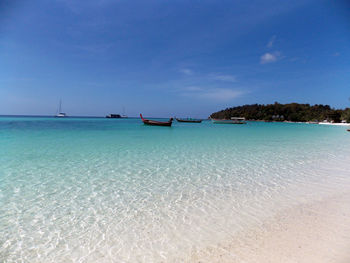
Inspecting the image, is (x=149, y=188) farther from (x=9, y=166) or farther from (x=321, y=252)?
(x=9, y=166)

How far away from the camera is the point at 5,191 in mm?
4488

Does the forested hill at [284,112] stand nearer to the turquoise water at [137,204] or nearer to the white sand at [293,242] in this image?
the turquoise water at [137,204]

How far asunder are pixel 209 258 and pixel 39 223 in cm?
285

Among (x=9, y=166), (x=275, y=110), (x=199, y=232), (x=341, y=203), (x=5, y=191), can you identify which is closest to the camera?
(x=199, y=232)

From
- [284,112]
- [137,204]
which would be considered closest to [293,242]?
[137,204]

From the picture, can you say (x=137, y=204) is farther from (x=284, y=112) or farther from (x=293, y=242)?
(x=284, y=112)

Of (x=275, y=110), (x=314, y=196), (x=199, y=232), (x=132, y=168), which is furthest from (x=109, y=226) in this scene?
(x=275, y=110)

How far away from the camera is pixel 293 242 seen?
2.77m

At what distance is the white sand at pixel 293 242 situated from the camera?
2.46 metres

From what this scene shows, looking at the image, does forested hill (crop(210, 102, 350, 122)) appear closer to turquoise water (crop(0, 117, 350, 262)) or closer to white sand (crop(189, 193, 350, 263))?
turquoise water (crop(0, 117, 350, 262))

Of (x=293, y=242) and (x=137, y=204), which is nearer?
(x=293, y=242)

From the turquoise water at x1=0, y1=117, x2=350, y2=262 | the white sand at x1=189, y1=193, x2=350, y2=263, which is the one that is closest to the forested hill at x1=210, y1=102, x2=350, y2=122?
the turquoise water at x1=0, y1=117, x2=350, y2=262

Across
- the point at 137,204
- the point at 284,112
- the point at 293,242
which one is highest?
the point at 284,112

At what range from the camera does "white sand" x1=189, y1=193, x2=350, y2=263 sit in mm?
2457
